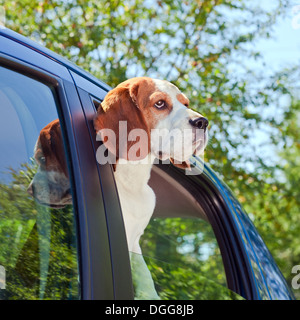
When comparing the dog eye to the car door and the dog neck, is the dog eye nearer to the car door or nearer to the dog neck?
the dog neck

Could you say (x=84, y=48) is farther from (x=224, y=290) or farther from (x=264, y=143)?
(x=224, y=290)

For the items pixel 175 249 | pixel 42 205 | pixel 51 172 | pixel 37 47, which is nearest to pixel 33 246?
pixel 42 205

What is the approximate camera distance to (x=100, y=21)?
6133mm

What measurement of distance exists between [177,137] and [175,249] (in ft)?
4.99

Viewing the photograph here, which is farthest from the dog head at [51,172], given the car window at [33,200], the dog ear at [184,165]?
the dog ear at [184,165]

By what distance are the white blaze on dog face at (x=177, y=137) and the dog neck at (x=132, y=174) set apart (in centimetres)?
7

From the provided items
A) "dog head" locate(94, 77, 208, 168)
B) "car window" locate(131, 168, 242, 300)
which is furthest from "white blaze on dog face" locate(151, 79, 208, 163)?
"car window" locate(131, 168, 242, 300)

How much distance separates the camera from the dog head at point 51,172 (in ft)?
4.83

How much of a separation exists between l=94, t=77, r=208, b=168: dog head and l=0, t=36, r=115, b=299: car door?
260 millimetres

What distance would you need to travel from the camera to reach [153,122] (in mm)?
2029

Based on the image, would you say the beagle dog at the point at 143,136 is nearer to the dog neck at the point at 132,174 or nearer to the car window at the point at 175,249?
the dog neck at the point at 132,174

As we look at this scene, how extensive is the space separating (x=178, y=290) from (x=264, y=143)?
16.1ft

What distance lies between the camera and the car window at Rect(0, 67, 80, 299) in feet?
4.38
